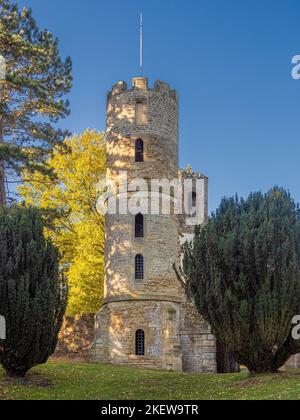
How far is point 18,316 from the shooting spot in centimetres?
1905

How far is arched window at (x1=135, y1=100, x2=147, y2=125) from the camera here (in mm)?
30312

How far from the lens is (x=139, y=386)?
67.9 ft

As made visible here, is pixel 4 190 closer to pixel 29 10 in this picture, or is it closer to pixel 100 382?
pixel 29 10

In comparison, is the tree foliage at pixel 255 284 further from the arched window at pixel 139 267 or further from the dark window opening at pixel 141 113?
the dark window opening at pixel 141 113

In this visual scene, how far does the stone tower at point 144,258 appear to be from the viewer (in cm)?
2756

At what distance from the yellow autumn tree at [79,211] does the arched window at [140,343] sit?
477 centimetres

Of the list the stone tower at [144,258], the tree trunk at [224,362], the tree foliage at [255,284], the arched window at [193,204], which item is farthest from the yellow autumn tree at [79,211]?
the tree foliage at [255,284]

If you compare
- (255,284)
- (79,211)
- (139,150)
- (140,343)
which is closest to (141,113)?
(139,150)

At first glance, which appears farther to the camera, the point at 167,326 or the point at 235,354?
the point at 167,326

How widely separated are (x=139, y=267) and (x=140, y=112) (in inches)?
301

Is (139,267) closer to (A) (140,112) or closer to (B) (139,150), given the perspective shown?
(B) (139,150)

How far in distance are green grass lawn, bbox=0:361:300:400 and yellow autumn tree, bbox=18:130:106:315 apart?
8088 millimetres
